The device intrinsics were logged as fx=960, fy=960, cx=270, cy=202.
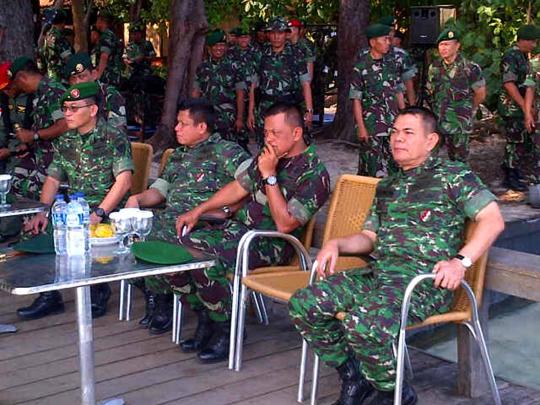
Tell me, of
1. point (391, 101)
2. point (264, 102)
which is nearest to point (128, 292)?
point (391, 101)

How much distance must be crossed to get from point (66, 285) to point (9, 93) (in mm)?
3136

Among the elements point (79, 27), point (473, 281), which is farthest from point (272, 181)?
point (79, 27)

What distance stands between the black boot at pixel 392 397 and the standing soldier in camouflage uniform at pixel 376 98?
4011 millimetres

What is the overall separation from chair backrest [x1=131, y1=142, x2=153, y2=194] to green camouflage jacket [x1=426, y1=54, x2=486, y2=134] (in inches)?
141

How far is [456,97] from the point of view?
7840 millimetres

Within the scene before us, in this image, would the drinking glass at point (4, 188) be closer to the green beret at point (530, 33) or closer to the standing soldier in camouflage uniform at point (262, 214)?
the standing soldier in camouflage uniform at point (262, 214)

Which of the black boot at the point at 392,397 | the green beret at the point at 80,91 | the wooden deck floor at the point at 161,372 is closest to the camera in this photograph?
the black boot at the point at 392,397

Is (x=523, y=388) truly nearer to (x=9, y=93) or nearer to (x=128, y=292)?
(x=128, y=292)

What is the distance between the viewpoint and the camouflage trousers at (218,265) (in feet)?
13.0

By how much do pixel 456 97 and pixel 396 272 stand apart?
15.6 ft

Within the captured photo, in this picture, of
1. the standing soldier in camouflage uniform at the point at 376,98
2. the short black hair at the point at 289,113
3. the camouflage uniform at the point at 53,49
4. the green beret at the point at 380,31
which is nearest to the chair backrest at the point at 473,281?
the short black hair at the point at 289,113

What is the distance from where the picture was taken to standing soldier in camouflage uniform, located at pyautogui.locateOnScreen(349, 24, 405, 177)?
285 inches

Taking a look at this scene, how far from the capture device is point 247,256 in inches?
152

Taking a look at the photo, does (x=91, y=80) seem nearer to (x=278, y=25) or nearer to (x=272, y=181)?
(x=272, y=181)
